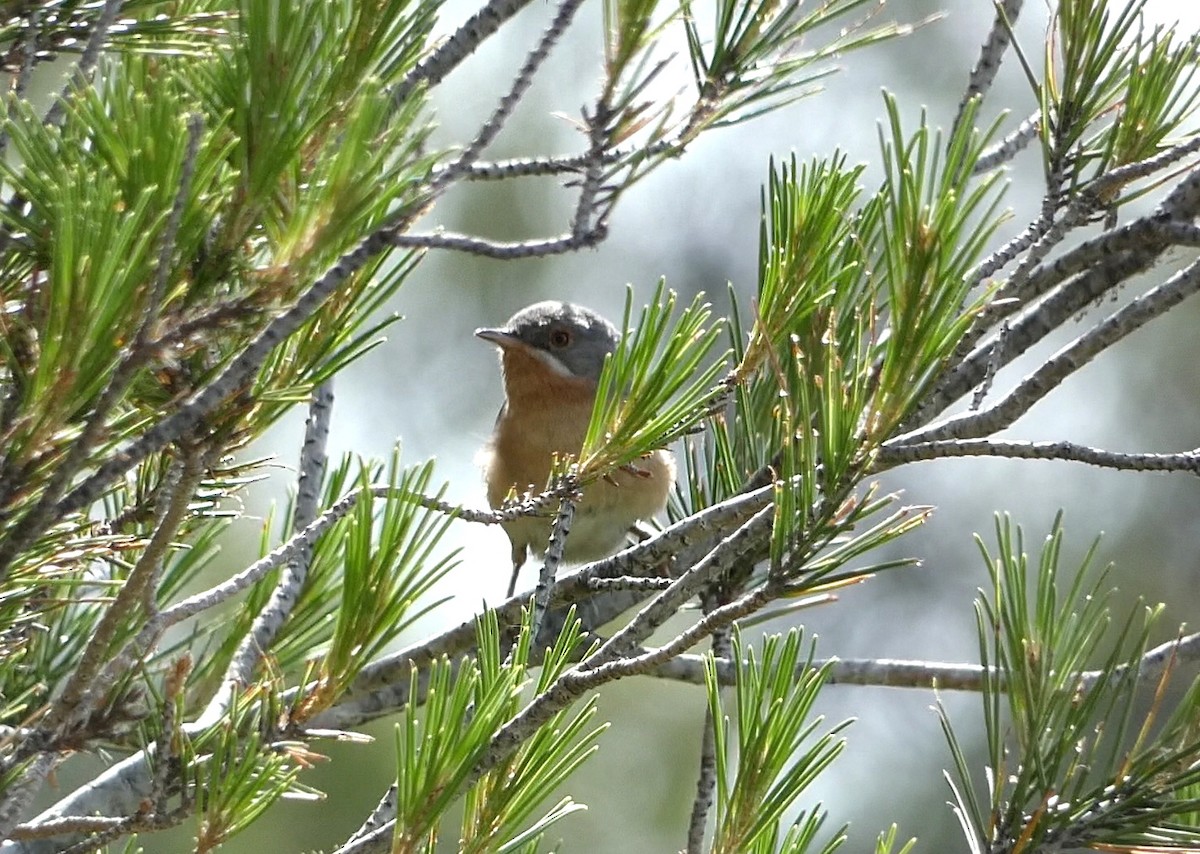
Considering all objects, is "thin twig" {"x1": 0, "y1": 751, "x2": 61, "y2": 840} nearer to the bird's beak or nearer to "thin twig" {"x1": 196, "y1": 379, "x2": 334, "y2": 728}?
"thin twig" {"x1": 196, "y1": 379, "x2": 334, "y2": 728}

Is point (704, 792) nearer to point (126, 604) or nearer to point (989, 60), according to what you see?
point (126, 604)

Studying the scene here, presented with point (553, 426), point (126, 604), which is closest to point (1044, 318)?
point (126, 604)

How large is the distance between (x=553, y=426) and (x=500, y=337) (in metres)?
0.42

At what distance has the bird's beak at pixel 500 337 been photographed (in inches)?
203

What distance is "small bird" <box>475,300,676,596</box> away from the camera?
15.9ft

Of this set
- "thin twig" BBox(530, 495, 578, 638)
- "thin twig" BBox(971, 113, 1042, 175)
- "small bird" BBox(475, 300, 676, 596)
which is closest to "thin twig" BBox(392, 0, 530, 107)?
"thin twig" BBox(530, 495, 578, 638)

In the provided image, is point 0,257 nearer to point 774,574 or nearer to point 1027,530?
point 774,574

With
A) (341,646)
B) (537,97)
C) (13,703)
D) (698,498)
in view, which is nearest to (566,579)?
(341,646)

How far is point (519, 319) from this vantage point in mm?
5441

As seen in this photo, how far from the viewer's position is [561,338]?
533 centimetres

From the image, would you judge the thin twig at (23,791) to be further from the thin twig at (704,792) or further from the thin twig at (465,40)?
the thin twig at (465,40)

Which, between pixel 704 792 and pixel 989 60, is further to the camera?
pixel 989 60

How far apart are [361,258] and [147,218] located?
204 mm

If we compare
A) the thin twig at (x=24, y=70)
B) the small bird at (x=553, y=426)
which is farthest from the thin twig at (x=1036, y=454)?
the small bird at (x=553, y=426)
